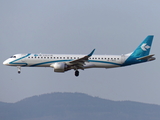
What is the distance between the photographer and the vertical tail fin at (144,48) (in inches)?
2719

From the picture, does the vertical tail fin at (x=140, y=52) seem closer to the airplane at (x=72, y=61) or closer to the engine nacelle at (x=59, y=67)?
the airplane at (x=72, y=61)

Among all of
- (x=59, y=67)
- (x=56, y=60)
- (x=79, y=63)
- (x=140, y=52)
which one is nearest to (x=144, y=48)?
(x=140, y=52)

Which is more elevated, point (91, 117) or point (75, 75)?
point (75, 75)

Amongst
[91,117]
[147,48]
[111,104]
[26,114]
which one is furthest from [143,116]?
[147,48]

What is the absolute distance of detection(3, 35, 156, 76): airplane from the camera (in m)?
65.4

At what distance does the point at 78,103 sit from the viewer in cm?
19925

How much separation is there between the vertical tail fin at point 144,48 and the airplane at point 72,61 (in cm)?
22

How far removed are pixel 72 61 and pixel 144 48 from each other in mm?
14116

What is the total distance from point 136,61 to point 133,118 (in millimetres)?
115519

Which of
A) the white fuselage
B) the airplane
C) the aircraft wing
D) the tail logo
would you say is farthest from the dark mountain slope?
the aircraft wing

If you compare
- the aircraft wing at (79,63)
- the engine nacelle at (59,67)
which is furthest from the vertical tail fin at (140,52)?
the engine nacelle at (59,67)

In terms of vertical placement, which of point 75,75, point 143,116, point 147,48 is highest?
point 147,48

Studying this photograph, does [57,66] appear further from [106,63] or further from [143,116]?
[143,116]

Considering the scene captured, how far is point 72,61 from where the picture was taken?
64750 millimetres
